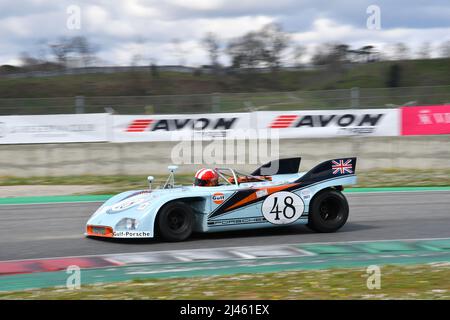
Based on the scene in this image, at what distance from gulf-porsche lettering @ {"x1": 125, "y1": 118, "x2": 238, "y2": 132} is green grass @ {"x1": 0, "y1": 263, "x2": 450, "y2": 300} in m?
12.0

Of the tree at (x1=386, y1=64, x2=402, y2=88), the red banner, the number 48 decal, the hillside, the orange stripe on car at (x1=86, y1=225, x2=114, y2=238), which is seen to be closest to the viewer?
the orange stripe on car at (x1=86, y1=225, x2=114, y2=238)

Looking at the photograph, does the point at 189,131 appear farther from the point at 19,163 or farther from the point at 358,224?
the point at 358,224

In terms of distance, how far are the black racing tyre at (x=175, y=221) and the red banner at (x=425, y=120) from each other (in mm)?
11785

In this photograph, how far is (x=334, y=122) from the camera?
1945cm

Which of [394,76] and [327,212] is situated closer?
[327,212]

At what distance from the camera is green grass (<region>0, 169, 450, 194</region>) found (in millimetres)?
17141

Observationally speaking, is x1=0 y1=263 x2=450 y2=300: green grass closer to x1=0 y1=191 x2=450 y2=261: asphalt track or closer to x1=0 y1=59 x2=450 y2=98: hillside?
x1=0 y1=191 x2=450 y2=261: asphalt track

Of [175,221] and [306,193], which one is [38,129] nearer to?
[175,221]

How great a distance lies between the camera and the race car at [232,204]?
902 centimetres

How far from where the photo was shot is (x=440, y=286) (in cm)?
644

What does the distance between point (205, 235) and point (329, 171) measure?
6.47 feet

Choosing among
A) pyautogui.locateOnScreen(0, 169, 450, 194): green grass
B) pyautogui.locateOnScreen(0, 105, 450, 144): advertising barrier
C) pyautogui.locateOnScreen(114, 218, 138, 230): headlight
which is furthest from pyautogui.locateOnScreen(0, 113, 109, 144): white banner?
pyautogui.locateOnScreen(114, 218, 138, 230): headlight

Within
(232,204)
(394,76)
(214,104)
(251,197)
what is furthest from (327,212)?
(394,76)

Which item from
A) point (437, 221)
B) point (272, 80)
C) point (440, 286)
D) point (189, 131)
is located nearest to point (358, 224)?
point (437, 221)
